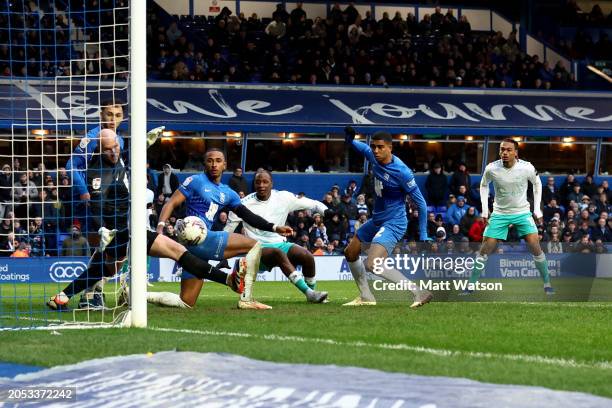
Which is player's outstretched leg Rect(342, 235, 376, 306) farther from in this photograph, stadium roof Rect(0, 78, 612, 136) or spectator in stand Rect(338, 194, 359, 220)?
stadium roof Rect(0, 78, 612, 136)

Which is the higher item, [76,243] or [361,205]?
[76,243]

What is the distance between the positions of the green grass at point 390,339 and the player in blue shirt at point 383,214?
716 millimetres

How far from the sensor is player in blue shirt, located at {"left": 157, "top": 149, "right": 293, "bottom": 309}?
47.1 feet

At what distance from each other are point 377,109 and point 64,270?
1732 cm

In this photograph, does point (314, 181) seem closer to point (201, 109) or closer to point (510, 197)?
point (201, 109)

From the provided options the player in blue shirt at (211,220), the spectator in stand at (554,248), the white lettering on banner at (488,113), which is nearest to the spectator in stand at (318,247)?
the white lettering on banner at (488,113)

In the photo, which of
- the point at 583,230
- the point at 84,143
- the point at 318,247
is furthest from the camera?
the point at 583,230

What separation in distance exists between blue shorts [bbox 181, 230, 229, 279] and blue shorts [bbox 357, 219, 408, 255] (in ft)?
6.99

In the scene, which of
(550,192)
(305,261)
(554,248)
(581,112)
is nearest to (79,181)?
(305,261)

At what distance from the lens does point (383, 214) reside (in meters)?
15.7

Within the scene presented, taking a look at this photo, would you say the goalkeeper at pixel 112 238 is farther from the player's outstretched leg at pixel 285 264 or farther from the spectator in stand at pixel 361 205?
the spectator in stand at pixel 361 205

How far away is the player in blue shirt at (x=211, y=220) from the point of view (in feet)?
47.1

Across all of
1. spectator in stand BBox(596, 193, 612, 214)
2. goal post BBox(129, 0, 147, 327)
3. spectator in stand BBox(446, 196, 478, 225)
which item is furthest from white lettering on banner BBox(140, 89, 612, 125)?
goal post BBox(129, 0, 147, 327)

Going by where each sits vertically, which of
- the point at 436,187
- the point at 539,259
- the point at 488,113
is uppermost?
the point at 488,113
